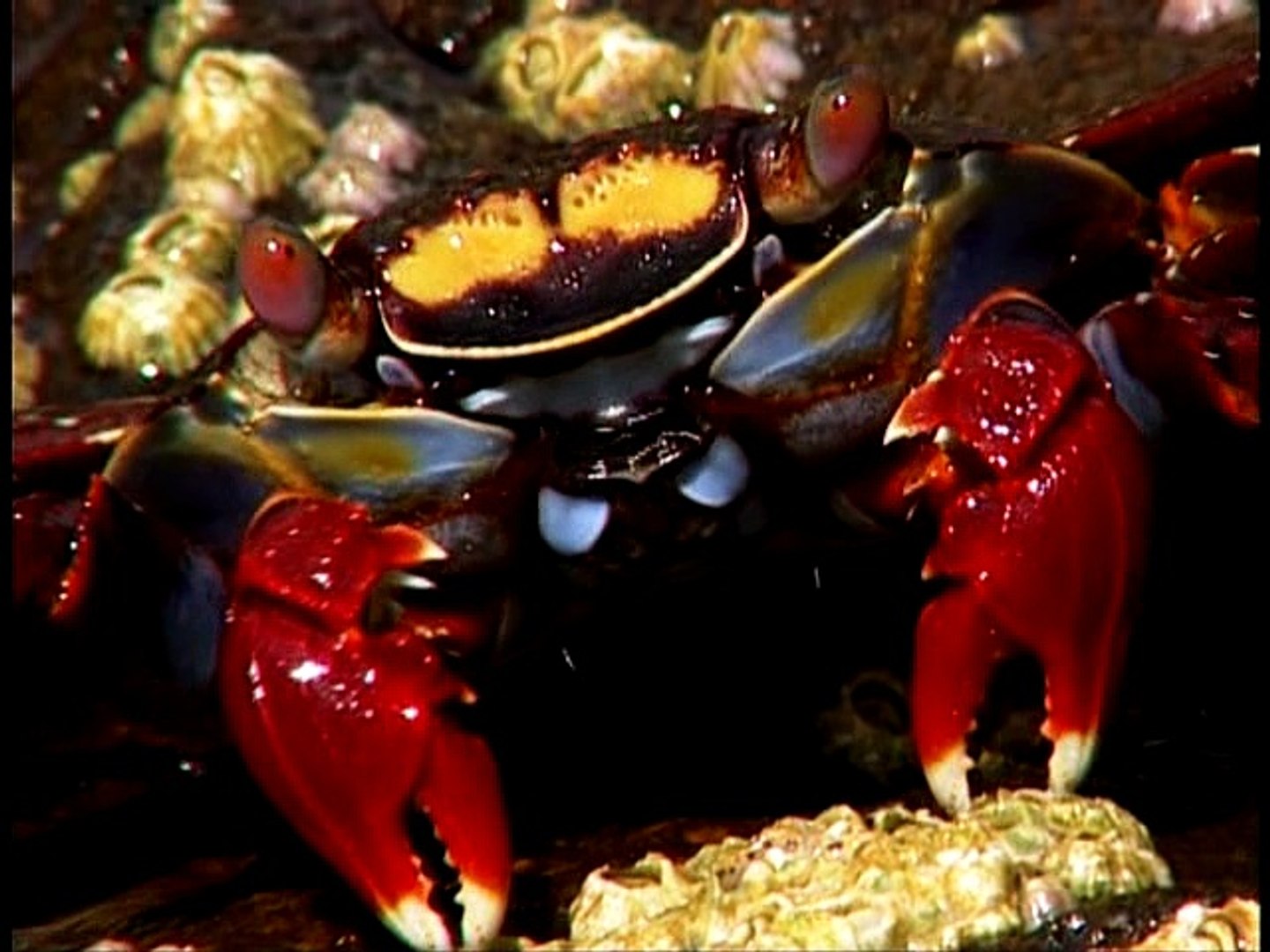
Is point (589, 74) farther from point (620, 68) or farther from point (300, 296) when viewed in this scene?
point (300, 296)

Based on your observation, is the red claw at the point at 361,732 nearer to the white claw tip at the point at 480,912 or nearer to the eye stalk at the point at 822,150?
the white claw tip at the point at 480,912

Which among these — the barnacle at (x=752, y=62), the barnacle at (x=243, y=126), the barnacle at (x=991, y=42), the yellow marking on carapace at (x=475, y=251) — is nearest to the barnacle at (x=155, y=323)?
the barnacle at (x=243, y=126)

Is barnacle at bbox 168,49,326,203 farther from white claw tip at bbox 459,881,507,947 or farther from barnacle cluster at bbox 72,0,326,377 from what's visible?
white claw tip at bbox 459,881,507,947

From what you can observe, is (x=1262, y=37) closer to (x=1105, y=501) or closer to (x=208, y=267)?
(x=1105, y=501)

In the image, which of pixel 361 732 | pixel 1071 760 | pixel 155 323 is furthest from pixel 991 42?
pixel 361 732

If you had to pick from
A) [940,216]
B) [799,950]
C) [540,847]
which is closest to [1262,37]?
[940,216]
